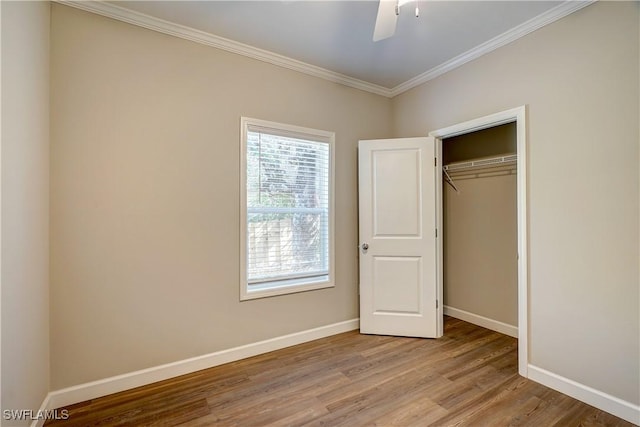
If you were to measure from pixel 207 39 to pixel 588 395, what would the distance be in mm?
3800

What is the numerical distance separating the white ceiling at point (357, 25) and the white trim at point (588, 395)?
257 cm

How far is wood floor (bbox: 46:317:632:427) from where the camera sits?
5.96ft

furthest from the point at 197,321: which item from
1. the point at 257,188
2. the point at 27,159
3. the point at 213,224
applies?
the point at 27,159

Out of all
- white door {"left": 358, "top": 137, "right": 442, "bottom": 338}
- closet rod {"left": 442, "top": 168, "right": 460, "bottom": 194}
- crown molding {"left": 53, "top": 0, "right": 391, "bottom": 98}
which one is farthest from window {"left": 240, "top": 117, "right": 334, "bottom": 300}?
closet rod {"left": 442, "top": 168, "right": 460, "bottom": 194}

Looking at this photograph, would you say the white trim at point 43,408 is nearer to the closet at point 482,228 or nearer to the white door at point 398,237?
the white door at point 398,237

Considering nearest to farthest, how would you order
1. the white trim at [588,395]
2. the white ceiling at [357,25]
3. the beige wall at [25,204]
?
the beige wall at [25,204]
the white trim at [588,395]
the white ceiling at [357,25]

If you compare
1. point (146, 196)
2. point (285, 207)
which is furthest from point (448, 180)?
point (146, 196)

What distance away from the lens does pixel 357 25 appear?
232cm

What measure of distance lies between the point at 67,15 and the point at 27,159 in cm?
110

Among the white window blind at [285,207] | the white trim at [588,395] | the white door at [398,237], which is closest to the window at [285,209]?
the white window blind at [285,207]

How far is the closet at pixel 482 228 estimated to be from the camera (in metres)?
3.11

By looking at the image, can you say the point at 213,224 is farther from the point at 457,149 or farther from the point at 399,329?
the point at 457,149

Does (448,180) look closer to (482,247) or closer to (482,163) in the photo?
(482,163)

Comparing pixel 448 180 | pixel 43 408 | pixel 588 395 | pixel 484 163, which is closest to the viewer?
pixel 43 408
